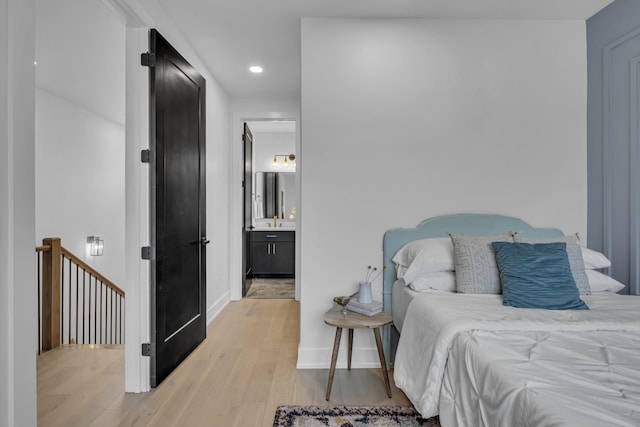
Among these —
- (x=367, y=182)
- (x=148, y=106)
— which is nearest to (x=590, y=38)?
(x=367, y=182)

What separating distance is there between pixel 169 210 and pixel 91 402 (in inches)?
48.8

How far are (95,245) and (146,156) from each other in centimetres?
349

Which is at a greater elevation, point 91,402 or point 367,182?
point 367,182

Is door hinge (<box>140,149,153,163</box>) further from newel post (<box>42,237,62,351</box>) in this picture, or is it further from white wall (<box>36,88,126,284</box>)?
white wall (<box>36,88,126,284</box>)

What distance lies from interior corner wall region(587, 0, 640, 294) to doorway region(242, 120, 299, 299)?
4080mm

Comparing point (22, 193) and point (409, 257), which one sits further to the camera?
point (409, 257)

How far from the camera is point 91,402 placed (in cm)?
217

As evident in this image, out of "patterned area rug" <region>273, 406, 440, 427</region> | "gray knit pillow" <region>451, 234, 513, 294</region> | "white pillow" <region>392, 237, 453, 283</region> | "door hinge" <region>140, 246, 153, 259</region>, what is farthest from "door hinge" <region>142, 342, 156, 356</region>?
"gray knit pillow" <region>451, 234, 513, 294</region>

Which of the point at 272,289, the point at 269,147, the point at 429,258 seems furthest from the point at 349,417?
the point at 269,147

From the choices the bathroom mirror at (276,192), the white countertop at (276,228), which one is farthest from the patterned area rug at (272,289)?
the bathroom mirror at (276,192)

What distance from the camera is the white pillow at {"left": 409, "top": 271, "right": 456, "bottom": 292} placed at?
7.44 ft

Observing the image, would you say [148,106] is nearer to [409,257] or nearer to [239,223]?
[409,257]

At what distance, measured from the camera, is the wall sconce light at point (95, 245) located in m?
5.03

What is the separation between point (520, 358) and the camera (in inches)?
49.9
